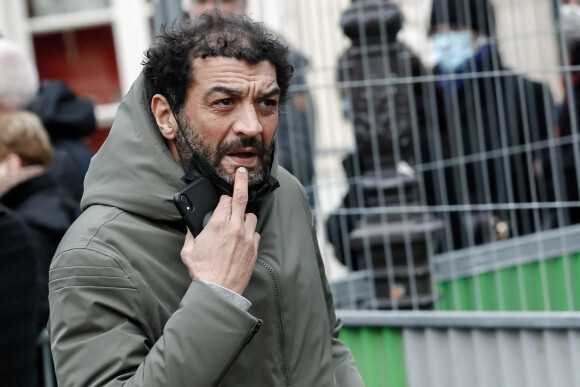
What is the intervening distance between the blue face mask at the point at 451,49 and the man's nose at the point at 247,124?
2575 millimetres

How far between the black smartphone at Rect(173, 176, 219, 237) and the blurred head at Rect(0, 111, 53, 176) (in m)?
2.35

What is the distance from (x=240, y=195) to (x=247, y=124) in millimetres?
161

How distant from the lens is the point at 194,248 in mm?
2076

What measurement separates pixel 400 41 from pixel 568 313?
1447 millimetres

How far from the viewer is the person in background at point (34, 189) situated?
13.8 ft

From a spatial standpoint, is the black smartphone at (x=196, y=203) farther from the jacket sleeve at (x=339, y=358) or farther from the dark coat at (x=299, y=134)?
the dark coat at (x=299, y=134)

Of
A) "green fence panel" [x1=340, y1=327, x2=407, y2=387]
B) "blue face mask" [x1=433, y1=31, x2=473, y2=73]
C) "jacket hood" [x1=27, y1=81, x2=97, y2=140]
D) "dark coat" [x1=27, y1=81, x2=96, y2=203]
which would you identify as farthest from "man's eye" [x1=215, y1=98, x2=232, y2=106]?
"jacket hood" [x1=27, y1=81, x2=97, y2=140]

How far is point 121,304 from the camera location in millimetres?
2018

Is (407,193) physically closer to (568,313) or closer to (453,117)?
(453,117)

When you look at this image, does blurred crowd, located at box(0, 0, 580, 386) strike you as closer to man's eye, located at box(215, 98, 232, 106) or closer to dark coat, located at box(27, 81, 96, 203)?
dark coat, located at box(27, 81, 96, 203)

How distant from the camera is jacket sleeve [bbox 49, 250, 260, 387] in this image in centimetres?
196

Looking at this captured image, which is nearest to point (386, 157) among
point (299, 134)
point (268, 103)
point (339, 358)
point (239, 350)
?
point (299, 134)

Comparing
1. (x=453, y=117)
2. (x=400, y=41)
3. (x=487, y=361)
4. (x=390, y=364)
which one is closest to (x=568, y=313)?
(x=487, y=361)


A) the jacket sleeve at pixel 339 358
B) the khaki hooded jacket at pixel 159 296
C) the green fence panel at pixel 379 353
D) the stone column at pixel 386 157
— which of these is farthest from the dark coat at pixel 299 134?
the khaki hooded jacket at pixel 159 296
